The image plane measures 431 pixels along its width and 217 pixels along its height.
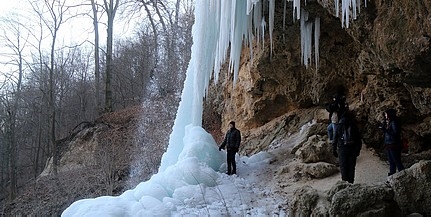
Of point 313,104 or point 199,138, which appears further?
point 313,104

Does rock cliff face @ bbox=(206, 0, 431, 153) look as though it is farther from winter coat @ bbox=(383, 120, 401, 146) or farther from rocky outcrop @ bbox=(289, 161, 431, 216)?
rocky outcrop @ bbox=(289, 161, 431, 216)

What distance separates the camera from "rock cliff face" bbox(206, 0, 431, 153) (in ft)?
21.5

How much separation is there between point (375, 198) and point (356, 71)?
487cm

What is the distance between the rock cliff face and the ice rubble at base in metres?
0.42

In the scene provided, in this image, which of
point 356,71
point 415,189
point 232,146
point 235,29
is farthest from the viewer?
point 356,71

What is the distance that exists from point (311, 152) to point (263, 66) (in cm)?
325

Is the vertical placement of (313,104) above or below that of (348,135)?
above

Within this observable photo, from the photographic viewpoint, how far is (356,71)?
31.3 feet

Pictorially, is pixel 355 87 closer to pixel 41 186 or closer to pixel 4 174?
pixel 41 186

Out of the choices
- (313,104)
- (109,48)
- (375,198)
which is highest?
(109,48)

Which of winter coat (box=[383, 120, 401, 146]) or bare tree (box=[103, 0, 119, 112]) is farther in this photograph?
bare tree (box=[103, 0, 119, 112])

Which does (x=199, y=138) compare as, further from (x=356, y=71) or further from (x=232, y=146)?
(x=356, y=71)

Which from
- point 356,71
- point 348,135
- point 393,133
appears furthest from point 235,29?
point 393,133

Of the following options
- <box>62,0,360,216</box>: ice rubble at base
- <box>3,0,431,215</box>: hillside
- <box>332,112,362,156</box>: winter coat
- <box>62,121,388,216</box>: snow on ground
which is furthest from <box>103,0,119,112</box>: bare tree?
<box>332,112,362,156</box>: winter coat
